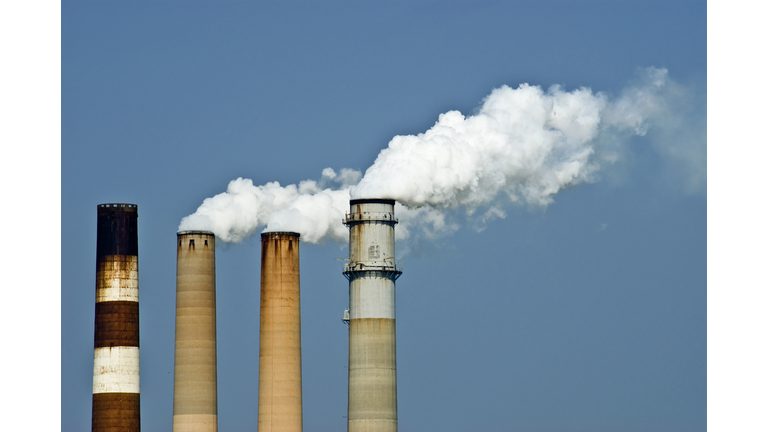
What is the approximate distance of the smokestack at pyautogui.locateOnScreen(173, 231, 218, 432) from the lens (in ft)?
319

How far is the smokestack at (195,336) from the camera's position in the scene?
97.1 m

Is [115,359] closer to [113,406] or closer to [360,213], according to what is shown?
[113,406]

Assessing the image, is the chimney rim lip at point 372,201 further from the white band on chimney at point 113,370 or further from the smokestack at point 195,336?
the white band on chimney at point 113,370

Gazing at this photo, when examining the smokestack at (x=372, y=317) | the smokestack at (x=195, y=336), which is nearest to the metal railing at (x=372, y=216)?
the smokestack at (x=372, y=317)

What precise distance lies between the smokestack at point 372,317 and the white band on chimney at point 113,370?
12.2 m

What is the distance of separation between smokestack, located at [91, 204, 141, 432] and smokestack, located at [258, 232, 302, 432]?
27.4ft

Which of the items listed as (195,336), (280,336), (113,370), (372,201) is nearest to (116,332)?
(113,370)

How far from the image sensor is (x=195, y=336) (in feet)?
321

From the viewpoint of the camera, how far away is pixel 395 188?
90438 mm

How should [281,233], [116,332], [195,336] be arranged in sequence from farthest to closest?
[195,336] → [281,233] → [116,332]

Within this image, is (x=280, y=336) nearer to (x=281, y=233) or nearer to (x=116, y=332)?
(x=281, y=233)

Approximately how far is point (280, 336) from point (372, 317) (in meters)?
7.92

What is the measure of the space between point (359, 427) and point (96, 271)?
16.8 m
